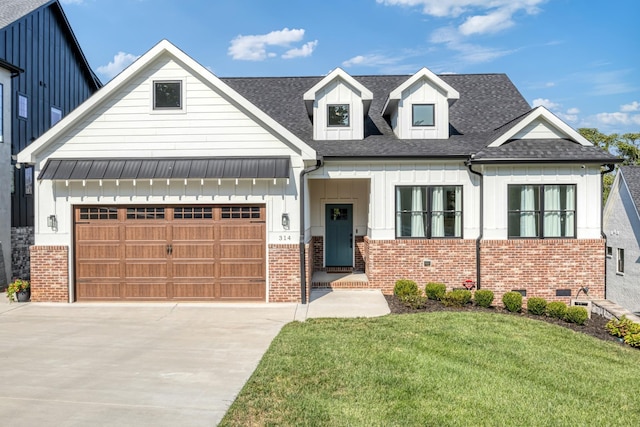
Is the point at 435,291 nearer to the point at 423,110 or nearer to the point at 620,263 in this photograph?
the point at 423,110

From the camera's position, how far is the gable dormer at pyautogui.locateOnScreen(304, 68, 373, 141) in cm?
1380

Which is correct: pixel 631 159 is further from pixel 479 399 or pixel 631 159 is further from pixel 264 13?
pixel 479 399

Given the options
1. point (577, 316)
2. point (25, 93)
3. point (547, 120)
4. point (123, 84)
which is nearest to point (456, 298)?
point (577, 316)

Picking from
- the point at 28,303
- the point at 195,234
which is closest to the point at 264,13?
the point at 195,234

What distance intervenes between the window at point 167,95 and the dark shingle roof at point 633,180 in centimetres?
1861

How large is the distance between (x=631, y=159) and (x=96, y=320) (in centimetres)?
4044

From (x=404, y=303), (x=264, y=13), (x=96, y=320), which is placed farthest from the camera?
(x=264, y=13)

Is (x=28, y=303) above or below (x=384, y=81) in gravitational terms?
below

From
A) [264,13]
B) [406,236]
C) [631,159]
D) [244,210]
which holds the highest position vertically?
[264,13]

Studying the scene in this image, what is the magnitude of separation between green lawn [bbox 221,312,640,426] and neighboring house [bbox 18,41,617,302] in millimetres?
3692

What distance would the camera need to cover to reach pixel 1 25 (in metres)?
14.5

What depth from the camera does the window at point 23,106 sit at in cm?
1514

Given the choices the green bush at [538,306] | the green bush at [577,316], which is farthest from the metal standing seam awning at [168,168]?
the green bush at [577,316]

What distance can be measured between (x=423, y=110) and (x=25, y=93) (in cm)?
1412
